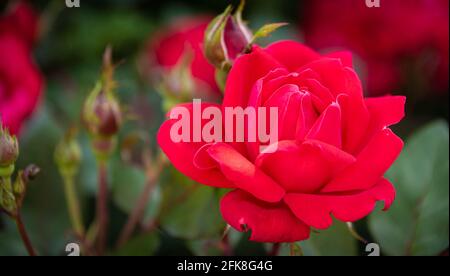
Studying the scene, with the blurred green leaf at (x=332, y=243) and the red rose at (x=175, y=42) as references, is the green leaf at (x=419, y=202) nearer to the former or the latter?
Result: the blurred green leaf at (x=332, y=243)

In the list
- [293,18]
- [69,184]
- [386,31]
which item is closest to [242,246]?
[69,184]

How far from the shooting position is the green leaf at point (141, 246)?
421 mm

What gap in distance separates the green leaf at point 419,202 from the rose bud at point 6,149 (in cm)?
26

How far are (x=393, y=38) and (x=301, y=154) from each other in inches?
17.8

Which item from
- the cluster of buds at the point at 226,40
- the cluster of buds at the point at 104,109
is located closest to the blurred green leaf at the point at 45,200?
the cluster of buds at the point at 104,109

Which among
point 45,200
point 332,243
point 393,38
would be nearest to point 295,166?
point 332,243

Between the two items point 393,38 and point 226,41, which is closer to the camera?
point 226,41

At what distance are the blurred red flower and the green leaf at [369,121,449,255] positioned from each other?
0.26m

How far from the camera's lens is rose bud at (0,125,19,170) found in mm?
359

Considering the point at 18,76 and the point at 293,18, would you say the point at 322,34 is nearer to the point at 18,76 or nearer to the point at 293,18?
the point at 293,18

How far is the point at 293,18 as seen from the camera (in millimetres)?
919

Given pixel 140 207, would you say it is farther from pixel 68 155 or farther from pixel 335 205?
pixel 335 205

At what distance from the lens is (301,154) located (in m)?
0.32

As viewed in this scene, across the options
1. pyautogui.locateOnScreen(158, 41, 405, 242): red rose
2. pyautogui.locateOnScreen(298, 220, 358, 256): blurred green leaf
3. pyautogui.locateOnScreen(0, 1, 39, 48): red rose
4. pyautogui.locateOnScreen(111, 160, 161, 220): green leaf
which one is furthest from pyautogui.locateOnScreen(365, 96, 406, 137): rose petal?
pyautogui.locateOnScreen(0, 1, 39, 48): red rose
